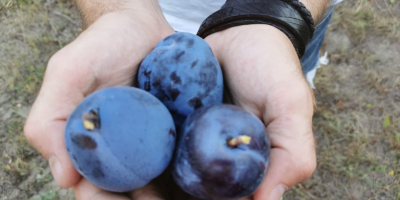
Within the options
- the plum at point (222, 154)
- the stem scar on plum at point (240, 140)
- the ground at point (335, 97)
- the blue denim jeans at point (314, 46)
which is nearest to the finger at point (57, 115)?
the plum at point (222, 154)

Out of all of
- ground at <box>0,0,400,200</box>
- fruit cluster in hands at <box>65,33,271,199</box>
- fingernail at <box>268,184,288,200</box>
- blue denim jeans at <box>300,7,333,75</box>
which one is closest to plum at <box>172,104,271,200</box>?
fruit cluster in hands at <box>65,33,271,199</box>

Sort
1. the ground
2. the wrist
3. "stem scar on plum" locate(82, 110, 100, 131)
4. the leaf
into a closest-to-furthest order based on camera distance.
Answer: "stem scar on plum" locate(82, 110, 100, 131) → the wrist → the ground → the leaf

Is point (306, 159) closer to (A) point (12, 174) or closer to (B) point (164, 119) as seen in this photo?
(B) point (164, 119)

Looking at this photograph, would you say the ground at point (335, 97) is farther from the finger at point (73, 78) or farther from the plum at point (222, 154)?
the plum at point (222, 154)

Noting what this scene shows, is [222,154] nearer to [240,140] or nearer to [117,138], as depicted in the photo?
[240,140]

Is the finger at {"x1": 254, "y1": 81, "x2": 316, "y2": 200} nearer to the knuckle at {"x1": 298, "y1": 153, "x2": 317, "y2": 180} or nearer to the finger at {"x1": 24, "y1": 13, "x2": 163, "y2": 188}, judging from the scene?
the knuckle at {"x1": 298, "y1": 153, "x2": 317, "y2": 180}
